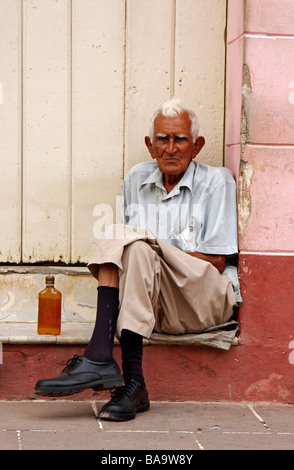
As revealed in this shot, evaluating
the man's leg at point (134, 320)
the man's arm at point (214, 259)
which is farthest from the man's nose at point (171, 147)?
the man's leg at point (134, 320)

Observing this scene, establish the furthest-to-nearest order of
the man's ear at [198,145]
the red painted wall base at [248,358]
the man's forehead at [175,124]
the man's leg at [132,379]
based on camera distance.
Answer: the man's ear at [198,145], the man's forehead at [175,124], the red painted wall base at [248,358], the man's leg at [132,379]

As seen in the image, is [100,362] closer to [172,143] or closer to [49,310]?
[49,310]

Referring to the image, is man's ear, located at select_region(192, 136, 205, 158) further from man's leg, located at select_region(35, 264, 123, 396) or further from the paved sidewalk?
the paved sidewalk

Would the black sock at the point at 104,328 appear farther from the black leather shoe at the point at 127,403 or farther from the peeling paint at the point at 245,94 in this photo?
the peeling paint at the point at 245,94

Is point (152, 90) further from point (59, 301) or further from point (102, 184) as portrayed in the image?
point (59, 301)

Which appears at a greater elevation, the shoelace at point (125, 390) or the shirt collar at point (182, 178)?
the shirt collar at point (182, 178)

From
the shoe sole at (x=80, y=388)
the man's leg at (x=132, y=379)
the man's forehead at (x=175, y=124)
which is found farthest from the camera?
the man's forehead at (x=175, y=124)

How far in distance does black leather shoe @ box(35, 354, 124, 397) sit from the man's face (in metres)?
1.04

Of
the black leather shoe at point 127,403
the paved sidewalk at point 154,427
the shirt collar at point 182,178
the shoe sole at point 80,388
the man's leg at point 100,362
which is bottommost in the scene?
the paved sidewalk at point 154,427

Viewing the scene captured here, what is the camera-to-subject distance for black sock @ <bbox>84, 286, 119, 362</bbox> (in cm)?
348

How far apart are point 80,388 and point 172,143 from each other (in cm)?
128

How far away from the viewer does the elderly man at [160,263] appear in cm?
348

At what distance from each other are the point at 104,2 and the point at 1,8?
1.73 ft

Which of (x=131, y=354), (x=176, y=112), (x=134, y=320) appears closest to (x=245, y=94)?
(x=176, y=112)
